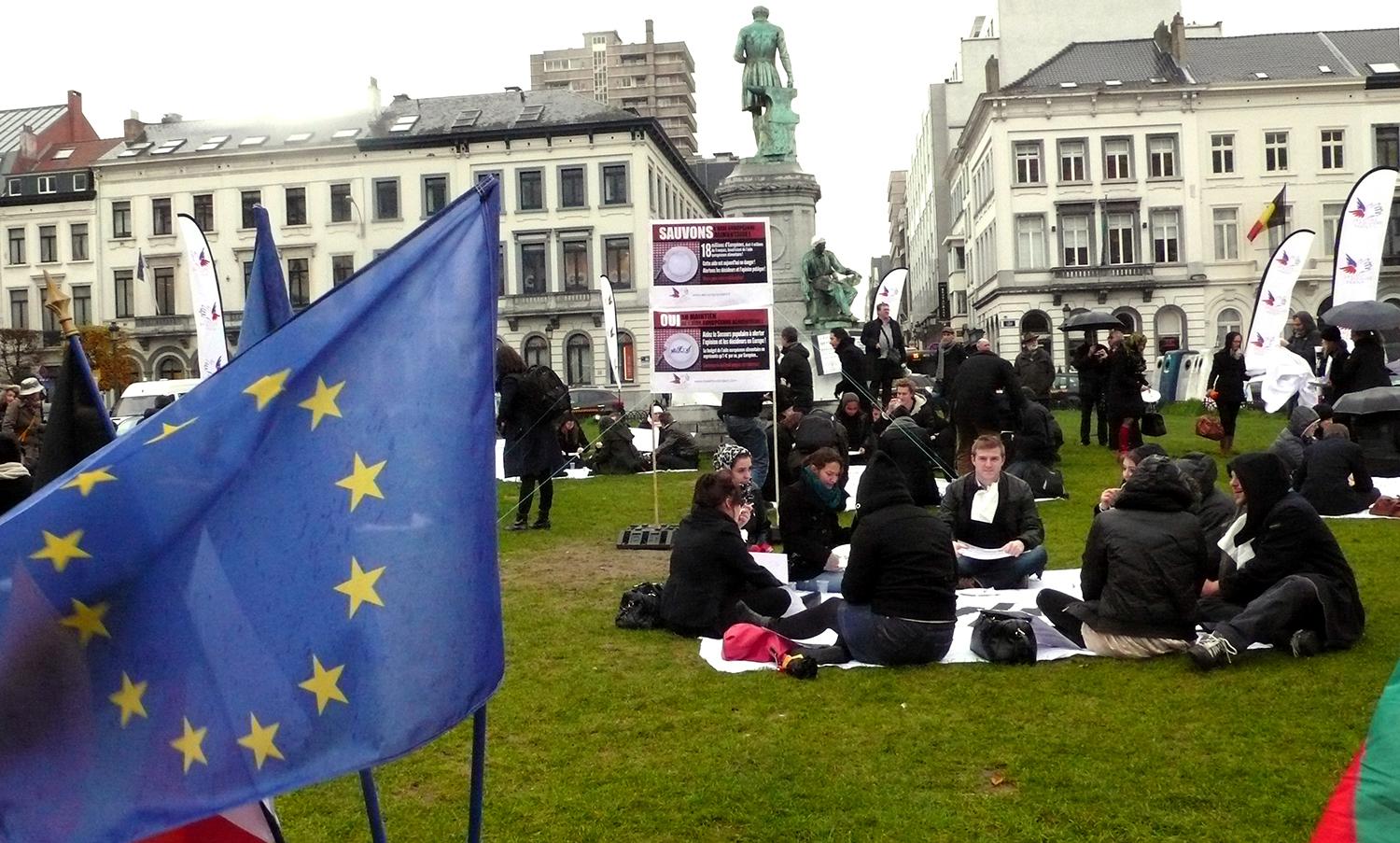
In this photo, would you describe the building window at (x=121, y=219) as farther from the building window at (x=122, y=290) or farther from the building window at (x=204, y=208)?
the building window at (x=204, y=208)

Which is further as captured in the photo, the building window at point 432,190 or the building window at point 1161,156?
the building window at point 432,190

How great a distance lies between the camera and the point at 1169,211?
185ft

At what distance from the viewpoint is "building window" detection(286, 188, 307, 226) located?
60.6 metres

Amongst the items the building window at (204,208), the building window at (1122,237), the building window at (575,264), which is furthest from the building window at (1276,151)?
the building window at (204,208)

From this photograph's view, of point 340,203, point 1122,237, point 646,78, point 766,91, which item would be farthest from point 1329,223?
point 646,78

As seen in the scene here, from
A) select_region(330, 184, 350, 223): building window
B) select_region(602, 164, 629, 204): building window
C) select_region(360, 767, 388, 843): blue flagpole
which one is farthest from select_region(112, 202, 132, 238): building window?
select_region(360, 767, 388, 843): blue flagpole

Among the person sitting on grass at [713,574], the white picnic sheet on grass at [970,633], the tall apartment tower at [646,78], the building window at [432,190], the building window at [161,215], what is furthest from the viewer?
the tall apartment tower at [646,78]

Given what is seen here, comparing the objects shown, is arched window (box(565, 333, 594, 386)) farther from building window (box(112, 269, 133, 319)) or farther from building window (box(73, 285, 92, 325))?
building window (box(73, 285, 92, 325))

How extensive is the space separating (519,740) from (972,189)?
61965 millimetres

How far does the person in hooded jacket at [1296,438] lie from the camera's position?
12891 millimetres

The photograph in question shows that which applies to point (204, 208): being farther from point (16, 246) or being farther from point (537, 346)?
point (537, 346)

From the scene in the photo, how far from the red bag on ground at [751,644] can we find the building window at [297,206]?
56.7 m

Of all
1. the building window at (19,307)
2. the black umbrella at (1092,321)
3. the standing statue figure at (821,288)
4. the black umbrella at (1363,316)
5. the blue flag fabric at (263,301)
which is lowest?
the blue flag fabric at (263,301)

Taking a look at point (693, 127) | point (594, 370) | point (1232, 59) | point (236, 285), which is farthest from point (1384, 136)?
point (693, 127)
